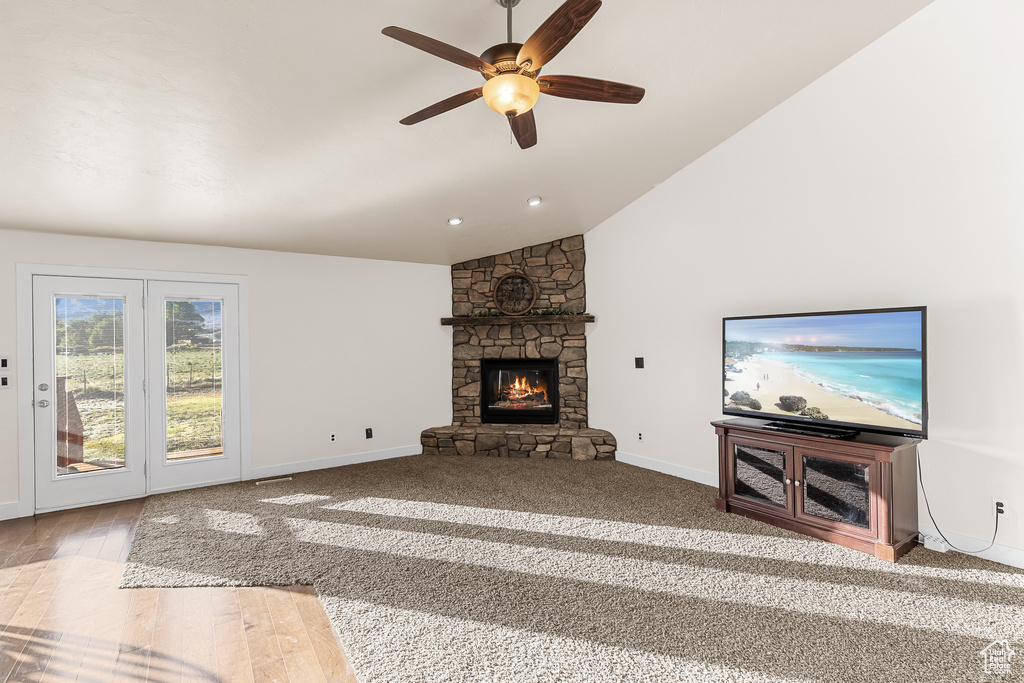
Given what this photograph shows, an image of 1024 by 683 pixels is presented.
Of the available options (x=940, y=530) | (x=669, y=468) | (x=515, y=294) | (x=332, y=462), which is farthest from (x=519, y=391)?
(x=940, y=530)

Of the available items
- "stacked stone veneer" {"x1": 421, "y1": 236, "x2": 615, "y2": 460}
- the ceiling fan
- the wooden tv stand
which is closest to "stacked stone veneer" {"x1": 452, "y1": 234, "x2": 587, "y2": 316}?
"stacked stone veneer" {"x1": 421, "y1": 236, "x2": 615, "y2": 460}

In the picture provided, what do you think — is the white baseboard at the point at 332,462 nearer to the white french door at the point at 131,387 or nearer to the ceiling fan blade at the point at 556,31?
the white french door at the point at 131,387

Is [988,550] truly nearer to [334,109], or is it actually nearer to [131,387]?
[334,109]

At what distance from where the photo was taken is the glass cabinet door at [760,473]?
3354mm

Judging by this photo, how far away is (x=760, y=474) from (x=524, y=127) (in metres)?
2.77

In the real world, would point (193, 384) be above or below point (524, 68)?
below

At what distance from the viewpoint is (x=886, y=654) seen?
6.65ft

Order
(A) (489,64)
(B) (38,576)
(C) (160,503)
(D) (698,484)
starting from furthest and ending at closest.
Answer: (D) (698,484) < (C) (160,503) < (B) (38,576) < (A) (489,64)

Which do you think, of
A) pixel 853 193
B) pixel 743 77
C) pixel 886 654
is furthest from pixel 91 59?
pixel 853 193

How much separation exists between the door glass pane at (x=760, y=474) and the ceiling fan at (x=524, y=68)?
2.50m

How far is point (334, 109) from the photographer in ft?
8.46

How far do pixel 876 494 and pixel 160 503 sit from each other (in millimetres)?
5096

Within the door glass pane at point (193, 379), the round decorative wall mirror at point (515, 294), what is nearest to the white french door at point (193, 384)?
the door glass pane at point (193, 379)

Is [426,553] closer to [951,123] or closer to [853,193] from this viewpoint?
[853,193]
